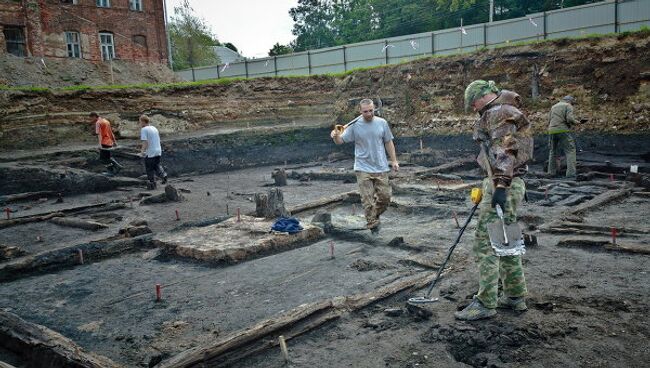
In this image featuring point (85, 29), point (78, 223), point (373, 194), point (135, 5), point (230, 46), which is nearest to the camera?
point (373, 194)

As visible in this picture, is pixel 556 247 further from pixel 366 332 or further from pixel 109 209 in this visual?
pixel 109 209

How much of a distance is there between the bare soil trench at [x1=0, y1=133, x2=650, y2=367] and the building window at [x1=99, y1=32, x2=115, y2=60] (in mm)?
23605

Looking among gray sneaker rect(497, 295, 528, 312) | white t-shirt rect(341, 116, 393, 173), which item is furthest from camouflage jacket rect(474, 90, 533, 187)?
white t-shirt rect(341, 116, 393, 173)

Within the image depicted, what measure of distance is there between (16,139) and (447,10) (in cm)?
3409

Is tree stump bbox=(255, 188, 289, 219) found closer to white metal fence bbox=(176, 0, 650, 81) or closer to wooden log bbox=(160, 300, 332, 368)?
wooden log bbox=(160, 300, 332, 368)

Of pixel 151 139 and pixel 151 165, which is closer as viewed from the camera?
pixel 151 139

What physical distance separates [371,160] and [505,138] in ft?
11.2

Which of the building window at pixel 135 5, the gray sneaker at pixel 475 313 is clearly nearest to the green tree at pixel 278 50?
the building window at pixel 135 5

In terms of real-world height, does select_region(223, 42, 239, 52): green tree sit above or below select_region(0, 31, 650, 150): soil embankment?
above

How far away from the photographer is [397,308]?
4.51 metres

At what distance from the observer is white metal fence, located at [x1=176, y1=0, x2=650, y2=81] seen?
2066 centimetres

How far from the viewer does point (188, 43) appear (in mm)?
49344

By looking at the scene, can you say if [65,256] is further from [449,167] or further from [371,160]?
[449,167]

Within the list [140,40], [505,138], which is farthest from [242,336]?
[140,40]
